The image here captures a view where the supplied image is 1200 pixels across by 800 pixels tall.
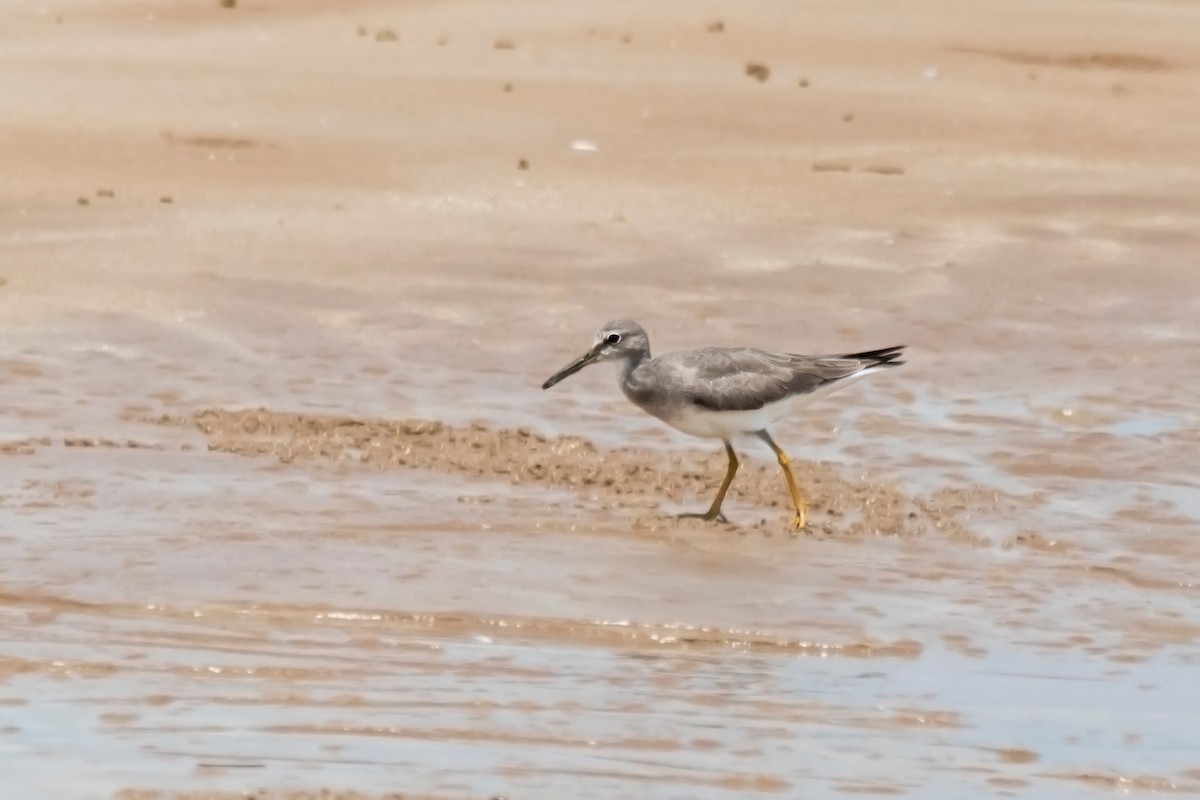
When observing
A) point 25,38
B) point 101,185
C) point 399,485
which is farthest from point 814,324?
point 25,38

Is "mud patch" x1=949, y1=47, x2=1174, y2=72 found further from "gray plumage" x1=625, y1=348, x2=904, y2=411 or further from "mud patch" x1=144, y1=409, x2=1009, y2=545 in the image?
"gray plumage" x1=625, y1=348, x2=904, y2=411

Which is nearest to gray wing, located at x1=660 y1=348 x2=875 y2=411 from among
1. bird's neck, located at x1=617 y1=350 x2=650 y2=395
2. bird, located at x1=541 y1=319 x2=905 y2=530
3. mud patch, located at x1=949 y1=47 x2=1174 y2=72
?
bird, located at x1=541 y1=319 x2=905 y2=530

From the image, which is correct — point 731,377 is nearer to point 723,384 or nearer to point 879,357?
point 723,384

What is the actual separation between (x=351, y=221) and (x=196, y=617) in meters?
6.54

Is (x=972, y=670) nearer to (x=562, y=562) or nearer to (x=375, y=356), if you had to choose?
(x=562, y=562)

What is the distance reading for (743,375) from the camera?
9.65 m

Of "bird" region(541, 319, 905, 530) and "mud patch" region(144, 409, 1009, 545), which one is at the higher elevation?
"bird" region(541, 319, 905, 530)

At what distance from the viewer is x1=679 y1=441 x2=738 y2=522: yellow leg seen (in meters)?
9.12

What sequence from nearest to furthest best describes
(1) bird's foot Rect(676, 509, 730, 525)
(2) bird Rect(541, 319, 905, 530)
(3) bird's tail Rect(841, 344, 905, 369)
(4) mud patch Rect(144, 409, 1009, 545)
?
(1) bird's foot Rect(676, 509, 730, 525)
(4) mud patch Rect(144, 409, 1009, 545)
(2) bird Rect(541, 319, 905, 530)
(3) bird's tail Rect(841, 344, 905, 369)

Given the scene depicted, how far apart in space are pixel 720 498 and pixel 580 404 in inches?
77.9

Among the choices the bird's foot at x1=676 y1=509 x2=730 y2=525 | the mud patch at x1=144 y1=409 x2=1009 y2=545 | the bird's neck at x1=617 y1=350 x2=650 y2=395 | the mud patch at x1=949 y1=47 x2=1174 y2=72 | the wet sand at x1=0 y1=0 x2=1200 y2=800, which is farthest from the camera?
the mud patch at x1=949 y1=47 x2=1174 y2=72

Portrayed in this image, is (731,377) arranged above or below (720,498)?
above

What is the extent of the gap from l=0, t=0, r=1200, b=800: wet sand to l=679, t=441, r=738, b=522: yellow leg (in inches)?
4.9

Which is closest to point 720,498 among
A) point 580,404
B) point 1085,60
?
point 580,404
